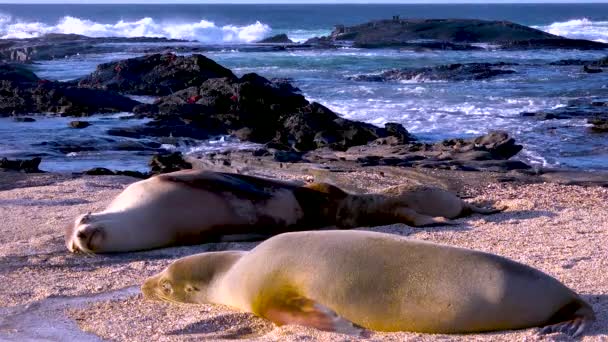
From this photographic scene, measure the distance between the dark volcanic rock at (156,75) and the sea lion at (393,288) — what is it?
17.3m

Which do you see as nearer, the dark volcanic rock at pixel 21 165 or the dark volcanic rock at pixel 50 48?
the dark volcanic rock at pixel 21 165

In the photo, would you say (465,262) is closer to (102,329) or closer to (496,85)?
(102,329)

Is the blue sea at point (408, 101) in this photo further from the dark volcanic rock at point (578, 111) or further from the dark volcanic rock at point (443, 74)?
the dark volcanic rock at point (443, 74)

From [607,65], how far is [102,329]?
2888 cm

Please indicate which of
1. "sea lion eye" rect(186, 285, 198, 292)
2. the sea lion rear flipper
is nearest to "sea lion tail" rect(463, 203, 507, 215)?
the sea lion rear flipper

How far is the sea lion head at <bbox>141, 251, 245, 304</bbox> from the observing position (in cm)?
490

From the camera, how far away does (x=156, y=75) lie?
2331 centimetres

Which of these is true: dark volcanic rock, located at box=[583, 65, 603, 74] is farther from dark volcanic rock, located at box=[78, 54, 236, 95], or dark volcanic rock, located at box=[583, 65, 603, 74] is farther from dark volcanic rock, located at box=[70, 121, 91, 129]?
dark volcanic rock, located at box=[70, 121, 91, 129]

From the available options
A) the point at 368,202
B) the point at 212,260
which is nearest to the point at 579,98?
the point at 368,202

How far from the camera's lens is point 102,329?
4512 mm

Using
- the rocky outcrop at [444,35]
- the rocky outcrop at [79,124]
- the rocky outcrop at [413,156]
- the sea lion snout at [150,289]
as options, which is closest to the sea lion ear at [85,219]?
the sea lion snout at [150,289]

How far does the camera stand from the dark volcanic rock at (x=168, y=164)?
36.7ft

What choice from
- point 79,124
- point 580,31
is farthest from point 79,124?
point 580,31

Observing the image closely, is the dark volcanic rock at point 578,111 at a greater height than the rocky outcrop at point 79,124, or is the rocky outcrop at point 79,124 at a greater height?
the rocky outcrop at point 79,124
